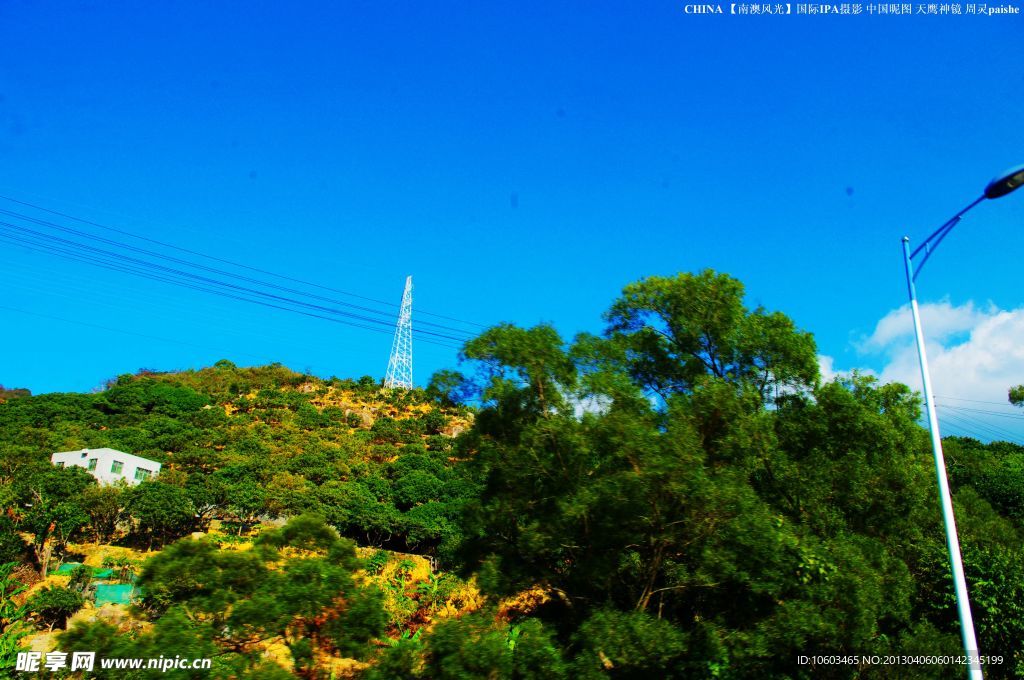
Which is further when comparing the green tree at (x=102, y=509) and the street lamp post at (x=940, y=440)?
the green tree at (x=102, y=509)

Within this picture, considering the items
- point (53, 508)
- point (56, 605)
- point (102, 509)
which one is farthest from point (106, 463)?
point (56, 605)

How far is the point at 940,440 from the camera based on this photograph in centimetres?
782

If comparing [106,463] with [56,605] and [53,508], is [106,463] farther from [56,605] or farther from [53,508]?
[56,605]

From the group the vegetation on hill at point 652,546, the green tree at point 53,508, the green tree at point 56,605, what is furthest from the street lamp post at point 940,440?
the green tree at point 53,508

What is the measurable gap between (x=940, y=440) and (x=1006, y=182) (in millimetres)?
3300

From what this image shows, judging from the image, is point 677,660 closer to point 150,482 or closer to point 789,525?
point 789,525

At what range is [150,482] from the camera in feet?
112

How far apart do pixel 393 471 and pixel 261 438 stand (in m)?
13.7

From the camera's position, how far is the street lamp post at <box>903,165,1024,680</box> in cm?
668

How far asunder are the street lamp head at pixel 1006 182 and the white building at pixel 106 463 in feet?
144

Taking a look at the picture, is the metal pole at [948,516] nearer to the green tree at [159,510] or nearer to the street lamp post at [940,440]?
the street lamp post at [940,440]

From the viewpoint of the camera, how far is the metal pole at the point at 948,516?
21.7 feet

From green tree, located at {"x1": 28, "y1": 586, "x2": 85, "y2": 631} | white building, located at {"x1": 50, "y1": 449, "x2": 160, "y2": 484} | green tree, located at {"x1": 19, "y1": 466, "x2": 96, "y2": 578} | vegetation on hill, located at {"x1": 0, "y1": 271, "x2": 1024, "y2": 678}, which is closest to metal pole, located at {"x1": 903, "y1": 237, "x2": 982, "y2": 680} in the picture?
vegetation on hill, located at {"x1": 0, "y1": 271, "x2": 1024, "y2": 678}

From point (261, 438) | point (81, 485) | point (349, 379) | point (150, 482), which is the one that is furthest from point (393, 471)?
point (349, 379)
